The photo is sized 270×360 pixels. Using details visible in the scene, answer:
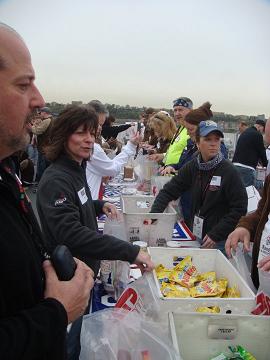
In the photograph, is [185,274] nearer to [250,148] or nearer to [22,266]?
[22,266]

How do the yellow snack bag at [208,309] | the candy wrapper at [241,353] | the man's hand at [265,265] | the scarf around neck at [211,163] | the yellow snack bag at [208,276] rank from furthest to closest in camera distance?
the scarf around neck at [211,163]
the yellow snack bag at [208,276]
the man's hand at [265,265]
the yellow snack bag at [208,309]
the candy wrapper at [241,353]

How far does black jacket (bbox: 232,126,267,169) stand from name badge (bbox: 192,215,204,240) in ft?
13.0

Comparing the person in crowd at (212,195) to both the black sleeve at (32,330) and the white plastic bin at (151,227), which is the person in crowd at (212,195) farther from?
the black sleeve at (32,330)

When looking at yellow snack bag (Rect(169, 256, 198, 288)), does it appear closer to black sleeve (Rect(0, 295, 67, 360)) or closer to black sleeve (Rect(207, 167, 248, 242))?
black sleeve (Rect(207, 167, 248, 242))

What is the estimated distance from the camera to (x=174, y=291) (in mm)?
1253

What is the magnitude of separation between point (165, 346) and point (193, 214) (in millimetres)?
1516

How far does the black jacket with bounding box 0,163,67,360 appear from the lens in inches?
25.4

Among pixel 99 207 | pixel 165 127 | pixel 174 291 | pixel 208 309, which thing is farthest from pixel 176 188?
pixel 165 127

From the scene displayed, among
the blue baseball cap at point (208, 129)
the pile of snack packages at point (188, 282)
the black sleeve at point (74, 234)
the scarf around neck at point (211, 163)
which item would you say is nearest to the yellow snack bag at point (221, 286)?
the pile of snack packages at point (188, 282)

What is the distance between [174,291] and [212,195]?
952mm

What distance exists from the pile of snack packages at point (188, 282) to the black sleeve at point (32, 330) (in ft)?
1.89

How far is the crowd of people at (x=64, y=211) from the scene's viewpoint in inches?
27.5

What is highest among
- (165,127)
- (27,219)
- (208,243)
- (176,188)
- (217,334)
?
(165,127)

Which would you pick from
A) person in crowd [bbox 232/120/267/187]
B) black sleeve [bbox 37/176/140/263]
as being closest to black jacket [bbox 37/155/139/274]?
black sleeve [bbox 37/176/140/263]
